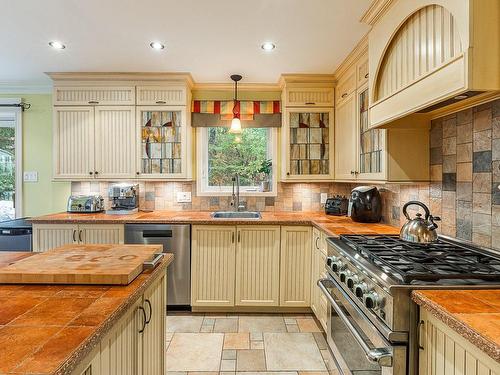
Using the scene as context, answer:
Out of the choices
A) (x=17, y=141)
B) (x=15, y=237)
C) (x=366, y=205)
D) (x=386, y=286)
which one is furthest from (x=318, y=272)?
(x=17, y=141)

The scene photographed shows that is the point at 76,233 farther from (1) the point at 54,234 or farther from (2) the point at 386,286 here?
(2) the point at 386,286

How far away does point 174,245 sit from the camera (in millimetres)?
2869

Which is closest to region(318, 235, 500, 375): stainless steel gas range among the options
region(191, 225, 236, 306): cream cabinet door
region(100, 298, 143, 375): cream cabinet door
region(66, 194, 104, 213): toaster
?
region(100, 298, 143, 375): cream cabinet door

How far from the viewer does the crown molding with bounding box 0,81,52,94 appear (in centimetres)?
350

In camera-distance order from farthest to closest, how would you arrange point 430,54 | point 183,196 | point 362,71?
point 183,196
point 362,71
point 430,54

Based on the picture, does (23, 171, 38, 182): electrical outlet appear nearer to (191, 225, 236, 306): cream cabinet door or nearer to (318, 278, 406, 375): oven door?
(191, 225, 236, 306): cream cabinet door

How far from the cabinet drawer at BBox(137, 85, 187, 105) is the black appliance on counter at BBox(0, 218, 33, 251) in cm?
164

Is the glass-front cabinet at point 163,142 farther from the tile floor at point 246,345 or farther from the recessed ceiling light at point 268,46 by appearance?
the tile floor at point 246,345

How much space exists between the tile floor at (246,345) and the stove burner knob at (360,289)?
769 mm

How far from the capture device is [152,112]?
129 inches

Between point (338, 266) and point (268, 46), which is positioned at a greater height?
point (268, 46)

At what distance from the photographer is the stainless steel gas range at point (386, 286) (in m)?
1.14

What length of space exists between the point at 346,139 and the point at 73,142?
2820mm

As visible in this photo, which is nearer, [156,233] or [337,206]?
[156,233]
